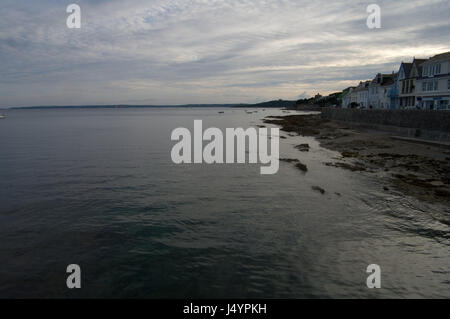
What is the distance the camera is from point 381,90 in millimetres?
80375

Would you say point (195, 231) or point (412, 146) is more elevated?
point (412, 146)

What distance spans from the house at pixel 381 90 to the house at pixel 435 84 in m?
19.0

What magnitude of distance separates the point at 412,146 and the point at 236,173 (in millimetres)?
22586

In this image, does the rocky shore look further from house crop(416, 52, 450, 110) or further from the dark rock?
house crop(416, 52, 450, 110)

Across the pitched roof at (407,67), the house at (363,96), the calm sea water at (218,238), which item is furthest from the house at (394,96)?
the calm sea water at (218,238)

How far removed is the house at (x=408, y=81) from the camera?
58375 mm

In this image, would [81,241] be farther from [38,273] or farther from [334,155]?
[334,155]

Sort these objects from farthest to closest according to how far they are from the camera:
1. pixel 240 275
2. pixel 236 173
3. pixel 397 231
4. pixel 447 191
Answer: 1. pixel 236 173
2. pixel 447 191
3. pixel 397 231
4. pixel 240 275

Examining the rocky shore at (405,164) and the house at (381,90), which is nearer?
the rocky shore at (405,164)

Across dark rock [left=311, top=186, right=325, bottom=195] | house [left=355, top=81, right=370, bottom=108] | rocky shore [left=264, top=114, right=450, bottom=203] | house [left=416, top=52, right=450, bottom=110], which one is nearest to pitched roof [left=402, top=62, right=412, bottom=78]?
house [left=416, top=52, right=450, bottom=110]

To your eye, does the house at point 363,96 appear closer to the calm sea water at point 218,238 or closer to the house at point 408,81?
the house at point 408,81
